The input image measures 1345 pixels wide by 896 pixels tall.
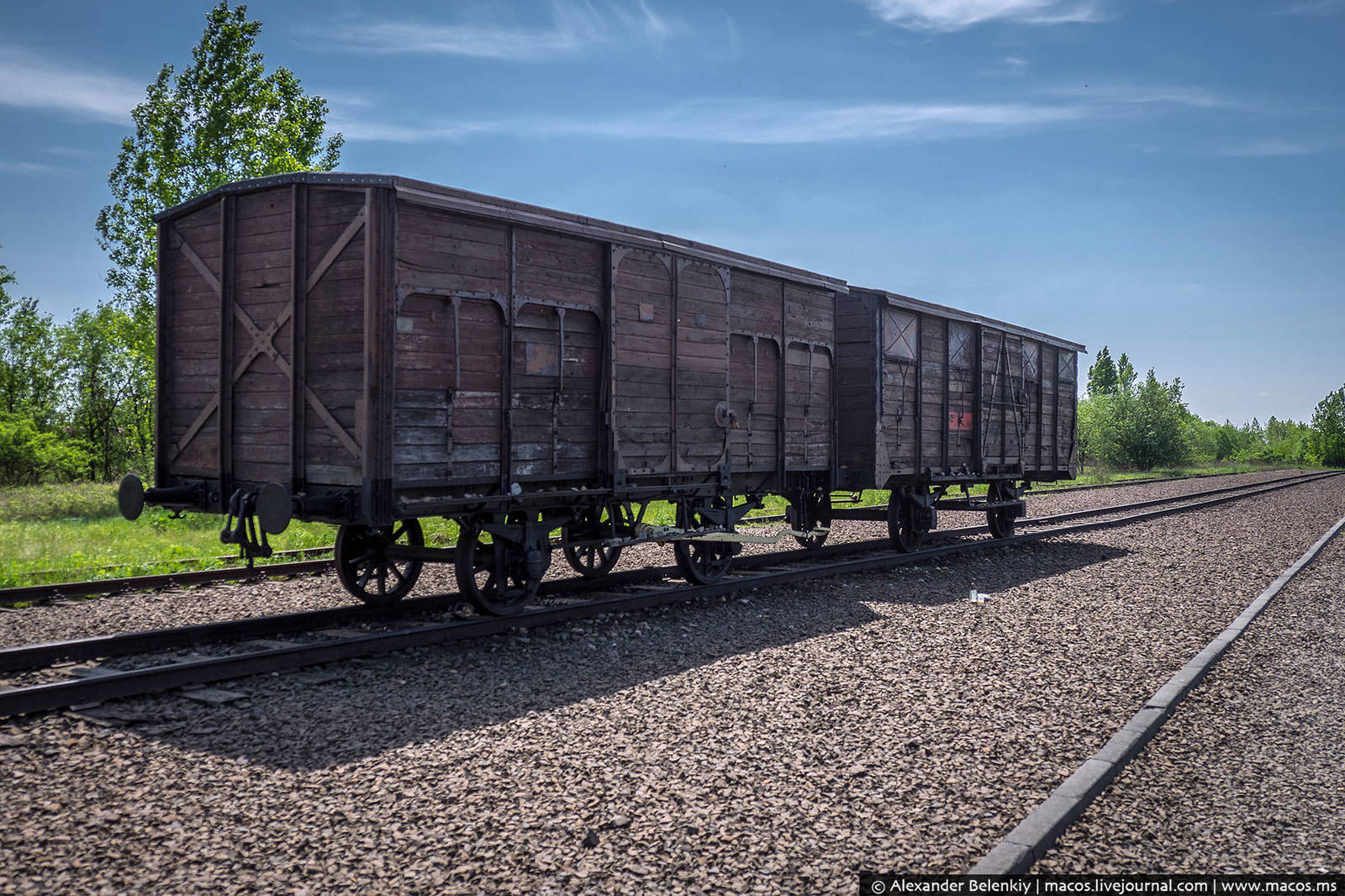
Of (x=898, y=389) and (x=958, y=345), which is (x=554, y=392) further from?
(x=958, y=345)

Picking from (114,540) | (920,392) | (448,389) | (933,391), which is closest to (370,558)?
(448,389)

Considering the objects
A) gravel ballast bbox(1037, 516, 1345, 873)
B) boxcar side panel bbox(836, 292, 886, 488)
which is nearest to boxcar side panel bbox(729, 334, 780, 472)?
boxcar side panel bbox(836, 292, 886, 488)

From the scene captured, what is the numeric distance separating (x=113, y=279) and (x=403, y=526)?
21.0m

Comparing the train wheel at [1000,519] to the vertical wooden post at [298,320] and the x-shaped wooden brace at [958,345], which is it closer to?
the x-shaped wooden brace at [958,345]

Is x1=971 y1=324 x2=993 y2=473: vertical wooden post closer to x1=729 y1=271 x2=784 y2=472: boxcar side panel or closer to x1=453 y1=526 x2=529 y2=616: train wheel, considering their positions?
x1=729 y1=271 x2=784 y2=472: boxcar side panel

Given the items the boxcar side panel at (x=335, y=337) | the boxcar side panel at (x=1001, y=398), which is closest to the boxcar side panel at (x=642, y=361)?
the boxcar side panel at (x=335, y=337)

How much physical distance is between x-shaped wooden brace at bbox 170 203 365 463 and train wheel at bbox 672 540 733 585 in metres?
4.14

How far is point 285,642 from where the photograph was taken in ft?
22.6

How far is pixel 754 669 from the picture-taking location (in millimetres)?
6488

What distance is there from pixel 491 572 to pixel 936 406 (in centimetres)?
845

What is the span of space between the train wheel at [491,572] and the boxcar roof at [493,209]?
2.79 meters

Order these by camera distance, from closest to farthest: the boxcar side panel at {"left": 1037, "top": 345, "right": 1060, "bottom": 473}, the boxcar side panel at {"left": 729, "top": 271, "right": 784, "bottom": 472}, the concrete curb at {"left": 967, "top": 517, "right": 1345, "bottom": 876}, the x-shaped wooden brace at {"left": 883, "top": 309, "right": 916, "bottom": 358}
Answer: the concrete curb at {"left": 967, "top": 517, "right": 1345, "bottom": 876}, the boxcar side panel at {"left": 729, "top": 271, "right": 784, "bottom": 472}, the x-shaped wooden brace at {"left": 883, "top": 309, "right": 916, "bottom": 358}, the boxcar side panel at {"left": 1037, "top": 345, "right": 1060, "bottom": 473}

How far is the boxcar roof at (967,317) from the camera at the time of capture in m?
12.4

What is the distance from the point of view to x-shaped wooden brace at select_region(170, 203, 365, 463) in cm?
679
